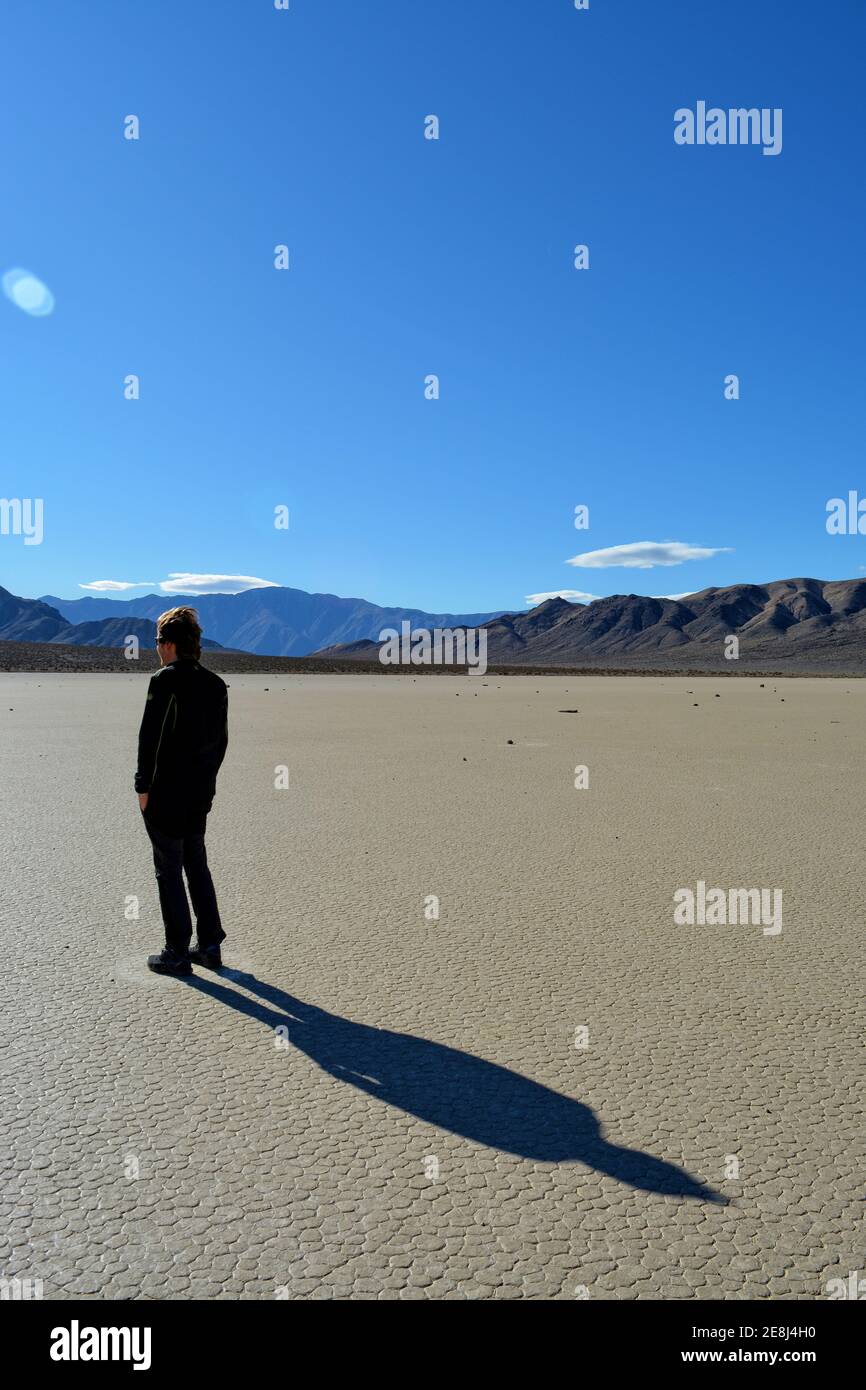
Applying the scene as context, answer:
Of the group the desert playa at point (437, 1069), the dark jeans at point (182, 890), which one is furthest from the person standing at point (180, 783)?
the desert playa at point (437, 1069)

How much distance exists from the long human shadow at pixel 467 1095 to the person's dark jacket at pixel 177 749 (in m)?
1.07

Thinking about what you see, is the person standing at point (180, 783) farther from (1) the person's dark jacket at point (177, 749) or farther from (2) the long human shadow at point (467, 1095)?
(2) the long human shadow at point (467, 1095)

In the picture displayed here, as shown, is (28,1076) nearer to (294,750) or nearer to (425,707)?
(294,750)

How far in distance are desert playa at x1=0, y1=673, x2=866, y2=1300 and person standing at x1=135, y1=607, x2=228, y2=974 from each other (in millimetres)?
207

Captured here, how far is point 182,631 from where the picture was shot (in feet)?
16.4

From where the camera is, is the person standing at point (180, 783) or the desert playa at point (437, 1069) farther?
the person standing at point (180, 783)

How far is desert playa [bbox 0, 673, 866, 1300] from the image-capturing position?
2564 mm

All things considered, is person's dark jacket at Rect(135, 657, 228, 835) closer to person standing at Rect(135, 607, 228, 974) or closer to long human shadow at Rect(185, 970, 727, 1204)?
person standing at Rect(135, 607, 228, 974)

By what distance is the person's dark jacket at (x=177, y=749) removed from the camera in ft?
15.9

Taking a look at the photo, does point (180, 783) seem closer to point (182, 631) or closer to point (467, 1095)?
point (182, 631)

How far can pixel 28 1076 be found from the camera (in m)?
3.55

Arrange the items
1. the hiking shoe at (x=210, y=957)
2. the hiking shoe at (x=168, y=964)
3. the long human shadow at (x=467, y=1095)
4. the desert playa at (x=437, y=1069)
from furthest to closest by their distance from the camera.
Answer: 1. the hiking shoe at (x=210, y=957)
2. the hiking shoe at (x=168, y=964)
3. the long human shadow at (x=467, y=1095)
4. the desert playa at (x=437, y=1069)

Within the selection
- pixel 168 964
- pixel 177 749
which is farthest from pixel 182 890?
pixel 177 749
